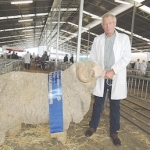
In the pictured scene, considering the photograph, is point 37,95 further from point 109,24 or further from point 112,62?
point 109,24

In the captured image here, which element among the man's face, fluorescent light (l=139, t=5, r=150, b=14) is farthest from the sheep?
fluorescent light (l=139, t=5, r=150, b=14)

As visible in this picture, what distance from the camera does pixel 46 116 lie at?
2760mm

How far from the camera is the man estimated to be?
2791 mm

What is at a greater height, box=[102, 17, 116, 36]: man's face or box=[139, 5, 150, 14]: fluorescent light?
box=[139, 5, 150, 14]: fluorescent light

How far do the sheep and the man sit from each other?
0.24 metres

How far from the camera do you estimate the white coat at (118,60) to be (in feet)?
9.17

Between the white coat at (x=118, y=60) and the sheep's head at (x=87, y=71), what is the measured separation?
9.5 inches

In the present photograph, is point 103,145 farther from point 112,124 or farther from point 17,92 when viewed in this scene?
point 17,92

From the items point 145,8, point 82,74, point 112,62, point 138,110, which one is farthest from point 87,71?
point 145,8

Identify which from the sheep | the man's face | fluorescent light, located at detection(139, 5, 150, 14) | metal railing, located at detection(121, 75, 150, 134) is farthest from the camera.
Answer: fluorescent light, located at detection(139, 5, 150, 14)

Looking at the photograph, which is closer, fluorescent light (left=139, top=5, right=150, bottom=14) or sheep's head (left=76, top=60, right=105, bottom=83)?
sheep's head (left=76, top=60, right=105, bottom=83)

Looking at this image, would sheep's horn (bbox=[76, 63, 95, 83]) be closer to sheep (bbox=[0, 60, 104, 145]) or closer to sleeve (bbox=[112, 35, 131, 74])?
sheep (bbox=[0, 60, 104, 145])

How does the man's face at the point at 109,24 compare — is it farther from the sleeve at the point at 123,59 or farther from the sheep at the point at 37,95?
the sheep at the point at 37,95

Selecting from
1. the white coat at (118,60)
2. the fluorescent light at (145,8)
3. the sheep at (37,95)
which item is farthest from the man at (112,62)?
the fluorescent light at (145,8)
